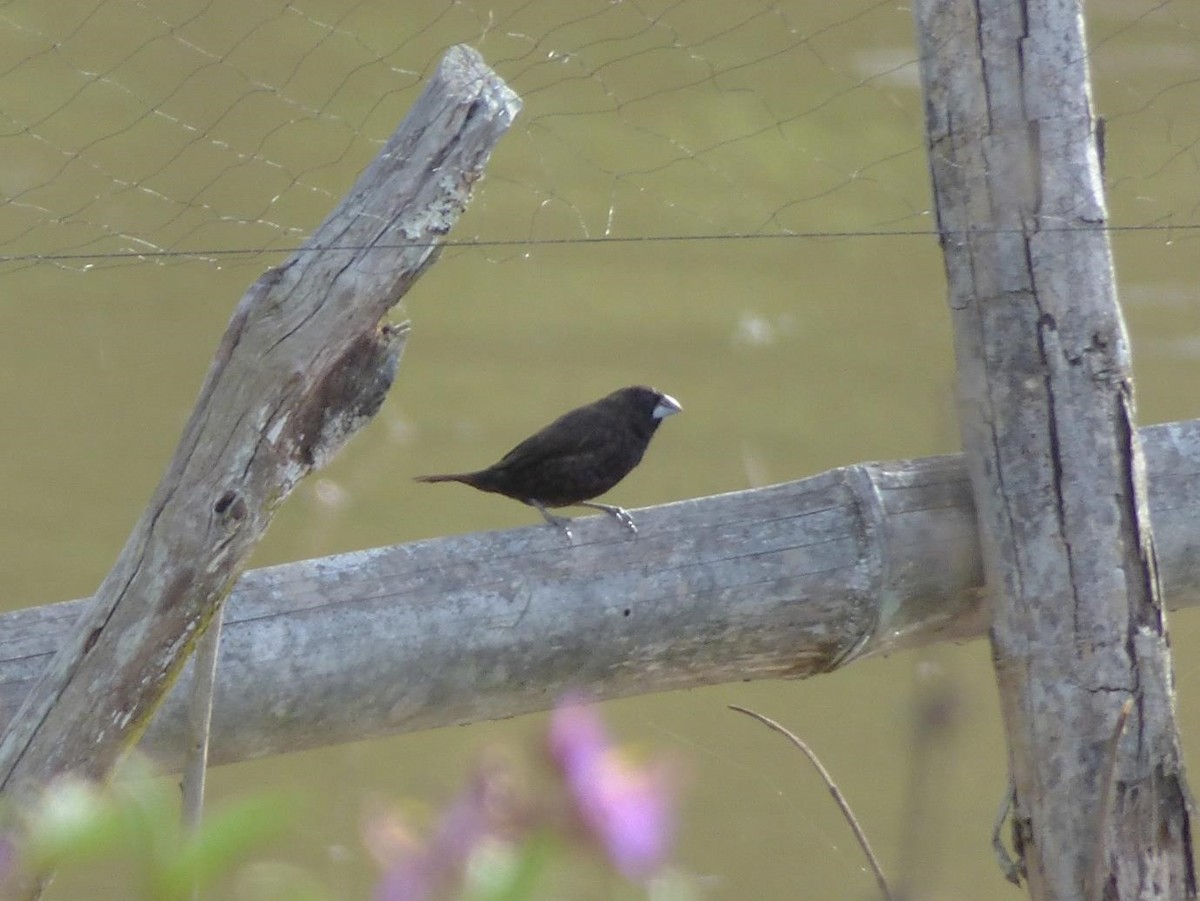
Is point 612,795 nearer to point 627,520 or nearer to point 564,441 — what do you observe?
point 627,520

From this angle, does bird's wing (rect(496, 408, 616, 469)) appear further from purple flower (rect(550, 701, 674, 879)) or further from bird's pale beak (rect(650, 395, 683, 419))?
purple flower (rect(550, 701, 674, 879))

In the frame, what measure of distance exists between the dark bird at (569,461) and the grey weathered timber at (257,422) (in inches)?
53.7

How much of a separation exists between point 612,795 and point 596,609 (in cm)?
151

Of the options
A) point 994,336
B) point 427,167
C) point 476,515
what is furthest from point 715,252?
point 427,167

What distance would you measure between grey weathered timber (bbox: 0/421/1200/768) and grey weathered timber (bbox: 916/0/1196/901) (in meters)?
0.14

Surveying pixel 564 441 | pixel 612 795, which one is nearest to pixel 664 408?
pixel 564 441

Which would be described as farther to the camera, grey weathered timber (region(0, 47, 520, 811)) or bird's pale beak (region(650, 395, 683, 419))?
bird's pale beak (region(650, 395, 683, 419))

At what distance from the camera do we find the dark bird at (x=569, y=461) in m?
3.01

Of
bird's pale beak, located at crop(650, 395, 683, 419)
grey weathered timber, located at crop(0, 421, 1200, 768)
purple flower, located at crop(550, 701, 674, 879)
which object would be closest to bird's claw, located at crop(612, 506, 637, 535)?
grey weathered timber, located at crop(0, 421, 1200, 768)

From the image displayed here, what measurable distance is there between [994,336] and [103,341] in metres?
3.83

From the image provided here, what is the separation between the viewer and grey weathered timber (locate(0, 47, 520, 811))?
1.55 m

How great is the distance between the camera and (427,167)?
1.61 meters

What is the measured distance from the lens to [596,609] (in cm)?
217

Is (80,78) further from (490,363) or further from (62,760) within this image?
(62,760)
